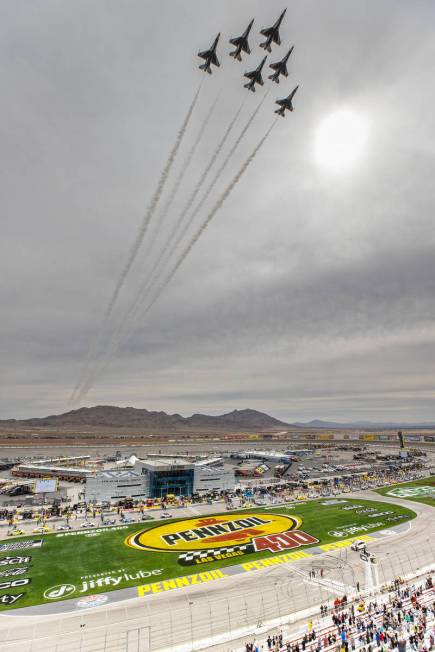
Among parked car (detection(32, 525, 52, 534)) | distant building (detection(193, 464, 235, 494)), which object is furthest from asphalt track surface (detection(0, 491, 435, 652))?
distant building (detection(193, 464, 235, 494))

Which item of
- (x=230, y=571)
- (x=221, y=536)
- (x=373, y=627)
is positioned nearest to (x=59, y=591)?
(x=230, y=571)

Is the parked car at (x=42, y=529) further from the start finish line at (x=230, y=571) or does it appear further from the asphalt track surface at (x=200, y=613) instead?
the start finish line at (x=230, y=571)

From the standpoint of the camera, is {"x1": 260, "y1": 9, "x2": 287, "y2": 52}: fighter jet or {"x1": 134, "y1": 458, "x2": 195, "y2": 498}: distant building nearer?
{"x1": 260, "y1": 9, "x2": 287, "y2": 52}: fighter jet

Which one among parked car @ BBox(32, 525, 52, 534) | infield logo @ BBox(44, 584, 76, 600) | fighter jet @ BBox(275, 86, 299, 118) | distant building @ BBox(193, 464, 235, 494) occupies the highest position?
fighter jet @ BBox(275, 86, 299, 118)

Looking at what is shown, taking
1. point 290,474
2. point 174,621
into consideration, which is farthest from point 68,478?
point 174,621

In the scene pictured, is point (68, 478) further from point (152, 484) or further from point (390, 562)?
point (390, 562)

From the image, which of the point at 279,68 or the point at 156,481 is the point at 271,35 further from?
the point at 156,481

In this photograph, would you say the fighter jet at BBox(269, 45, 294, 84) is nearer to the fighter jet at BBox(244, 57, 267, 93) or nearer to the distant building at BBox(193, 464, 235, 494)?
the fighter jet at BBox(244, 57, 267, 93)
